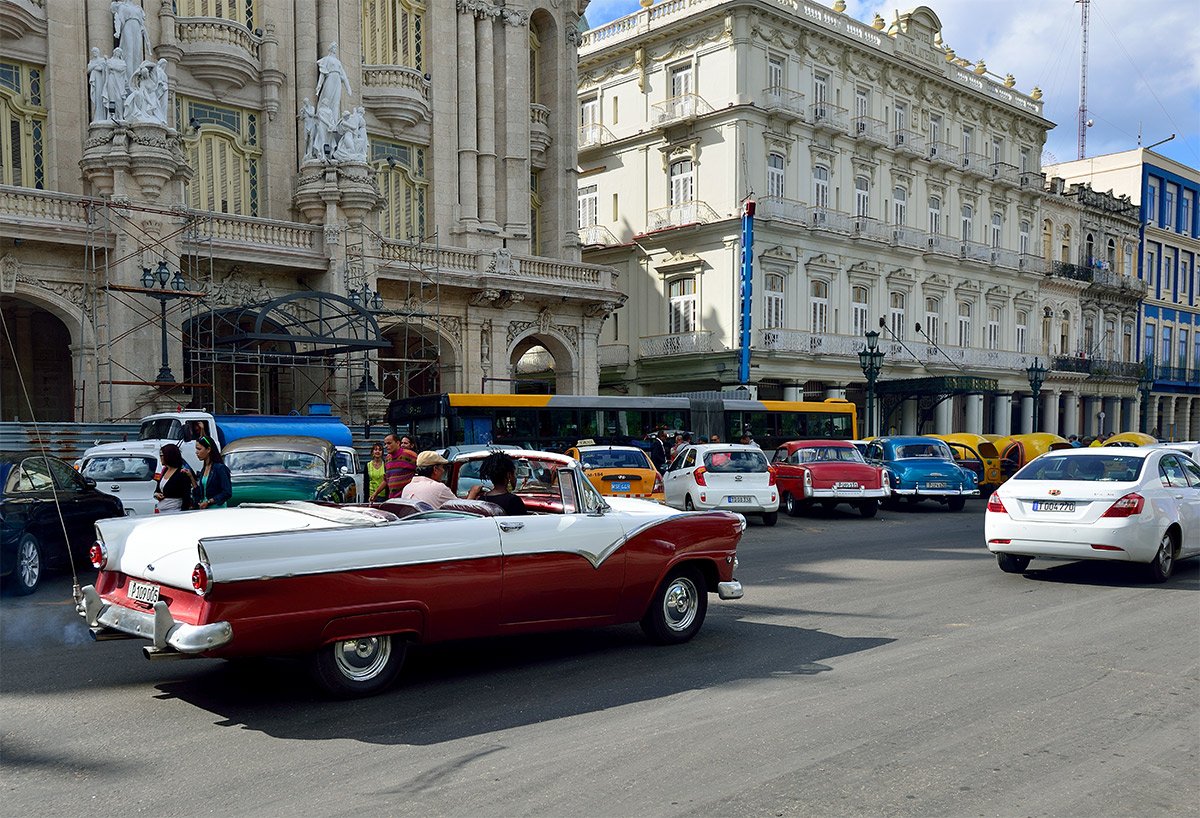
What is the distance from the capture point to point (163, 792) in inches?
199

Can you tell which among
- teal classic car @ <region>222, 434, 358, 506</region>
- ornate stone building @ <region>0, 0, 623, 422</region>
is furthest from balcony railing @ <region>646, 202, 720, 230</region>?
teal classic car @ <region>222, 434, 358, 506</region>

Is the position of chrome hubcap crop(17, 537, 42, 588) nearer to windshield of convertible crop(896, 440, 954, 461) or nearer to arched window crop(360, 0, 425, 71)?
windshield of convertible crop(896, 440, 954, 461)

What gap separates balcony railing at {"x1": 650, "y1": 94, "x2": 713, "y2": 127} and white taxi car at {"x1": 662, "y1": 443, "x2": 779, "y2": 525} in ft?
74.4

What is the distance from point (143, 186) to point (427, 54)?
11488 millimetres

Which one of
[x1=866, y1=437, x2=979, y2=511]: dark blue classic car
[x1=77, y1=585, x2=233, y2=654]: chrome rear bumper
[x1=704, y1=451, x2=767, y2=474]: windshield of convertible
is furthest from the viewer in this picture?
[x1=866, y1=437, x2=979, y2=511]: dark blue classic car

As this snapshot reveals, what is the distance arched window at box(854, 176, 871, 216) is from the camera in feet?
140

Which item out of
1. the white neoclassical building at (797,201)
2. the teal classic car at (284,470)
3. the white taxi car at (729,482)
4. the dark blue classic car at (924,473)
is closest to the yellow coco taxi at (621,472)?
the white taxi car at (729,482)

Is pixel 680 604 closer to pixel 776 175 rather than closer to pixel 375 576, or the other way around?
pixel 375 576

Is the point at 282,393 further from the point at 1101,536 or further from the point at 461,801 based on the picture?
the point at 461,801

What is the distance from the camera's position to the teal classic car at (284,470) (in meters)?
14.7

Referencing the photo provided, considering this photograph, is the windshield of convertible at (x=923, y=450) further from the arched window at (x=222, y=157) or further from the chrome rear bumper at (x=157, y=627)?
the chrome rear bumper at (x=157, y=627)

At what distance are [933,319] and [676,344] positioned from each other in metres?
13.5

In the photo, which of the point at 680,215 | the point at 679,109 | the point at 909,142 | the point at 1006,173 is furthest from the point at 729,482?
the point at 1006,173

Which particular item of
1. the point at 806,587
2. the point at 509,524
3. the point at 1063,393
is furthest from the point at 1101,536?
the point at 1063,393
